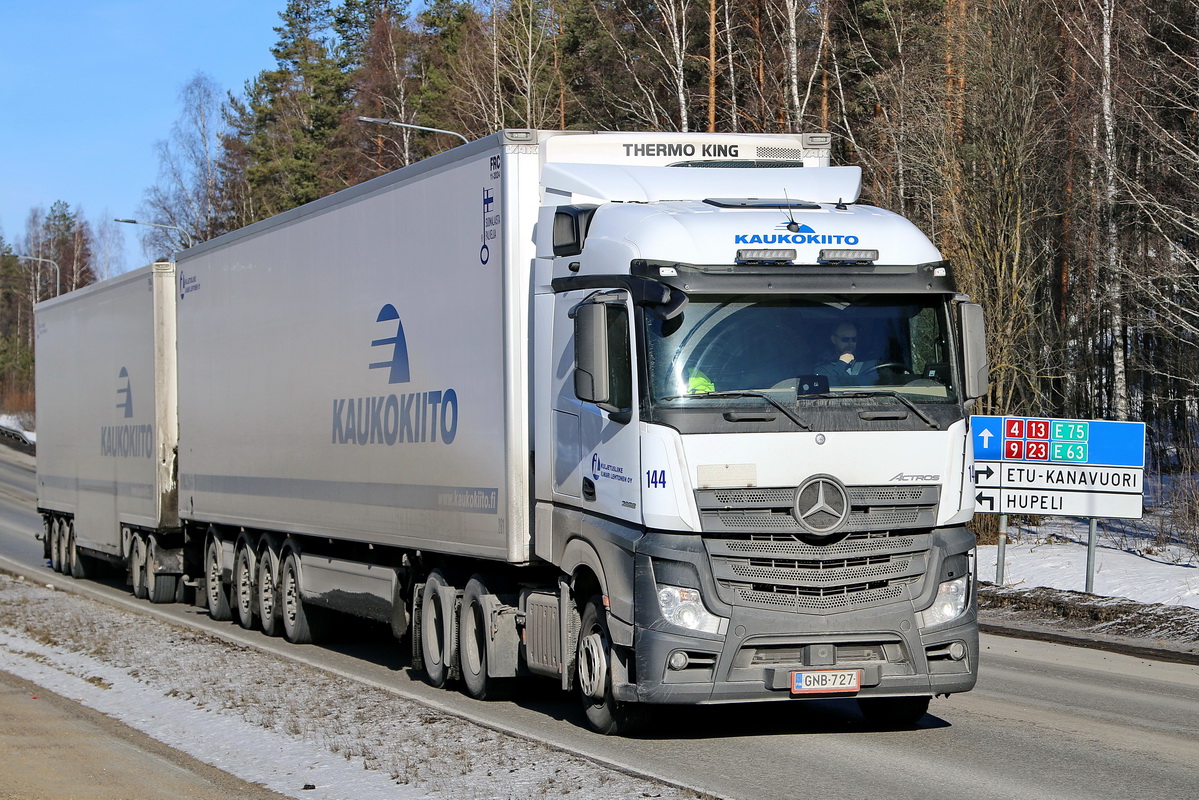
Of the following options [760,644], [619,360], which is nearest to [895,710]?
[760,644]

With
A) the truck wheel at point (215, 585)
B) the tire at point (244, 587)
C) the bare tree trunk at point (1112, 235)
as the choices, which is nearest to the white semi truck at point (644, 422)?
the tire at point (244, 587)

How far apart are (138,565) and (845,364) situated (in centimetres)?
1469

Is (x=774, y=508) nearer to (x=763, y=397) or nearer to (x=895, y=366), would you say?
(x=763, y=397)

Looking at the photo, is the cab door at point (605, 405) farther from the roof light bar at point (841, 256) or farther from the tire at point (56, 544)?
the tire at point (56, 544)

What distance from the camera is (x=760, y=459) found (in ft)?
29.5

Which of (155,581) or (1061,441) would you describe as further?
(155,581)

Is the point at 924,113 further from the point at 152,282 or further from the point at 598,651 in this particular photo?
the point at 598,651

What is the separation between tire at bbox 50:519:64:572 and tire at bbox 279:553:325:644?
455 inches

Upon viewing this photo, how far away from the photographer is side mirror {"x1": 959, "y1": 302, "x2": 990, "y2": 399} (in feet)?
31.1

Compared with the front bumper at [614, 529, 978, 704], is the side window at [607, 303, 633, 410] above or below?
above

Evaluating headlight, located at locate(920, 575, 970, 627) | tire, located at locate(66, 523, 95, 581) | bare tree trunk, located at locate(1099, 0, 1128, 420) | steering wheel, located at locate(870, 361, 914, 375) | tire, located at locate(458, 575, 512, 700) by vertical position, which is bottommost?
tire, located at locate(66, 523, 95, 581)

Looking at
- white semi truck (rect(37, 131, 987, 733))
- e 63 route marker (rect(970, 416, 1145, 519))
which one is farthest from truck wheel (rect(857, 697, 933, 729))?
e 63 route marker (rect(970, 416, 1145, 519))

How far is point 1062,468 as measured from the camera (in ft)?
57.4

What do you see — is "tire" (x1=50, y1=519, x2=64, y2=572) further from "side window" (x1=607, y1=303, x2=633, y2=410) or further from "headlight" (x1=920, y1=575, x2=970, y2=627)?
"headlight" (x1=920, y1=575, x2=970, y2=627)
